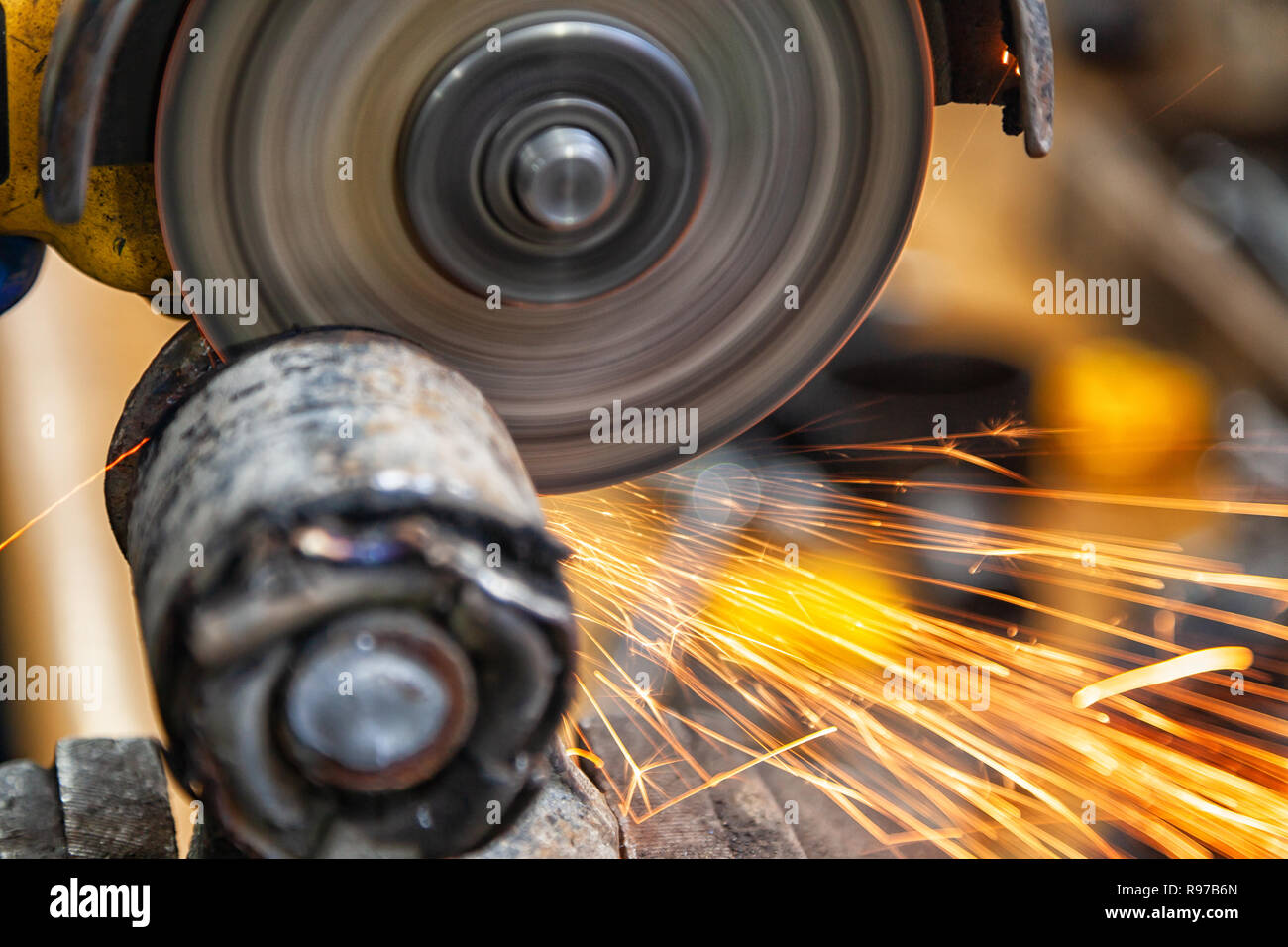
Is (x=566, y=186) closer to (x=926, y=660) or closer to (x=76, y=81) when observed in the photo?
(x=76, y=81)

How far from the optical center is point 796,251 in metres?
1.09

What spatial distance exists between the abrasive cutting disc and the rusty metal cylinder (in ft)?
0.98

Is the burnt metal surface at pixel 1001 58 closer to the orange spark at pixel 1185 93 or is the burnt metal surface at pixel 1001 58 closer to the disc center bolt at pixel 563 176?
the disc center bolt at pixel 563 176

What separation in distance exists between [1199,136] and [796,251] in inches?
53.9

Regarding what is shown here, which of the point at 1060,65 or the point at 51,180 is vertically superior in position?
the point at 1060,65

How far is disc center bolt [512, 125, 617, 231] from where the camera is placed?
91 centimetres

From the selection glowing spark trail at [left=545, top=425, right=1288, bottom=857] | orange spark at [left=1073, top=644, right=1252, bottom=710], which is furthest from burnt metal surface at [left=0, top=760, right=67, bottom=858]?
orange spark at [left=1073, top=644, right=1252, bottom=710]

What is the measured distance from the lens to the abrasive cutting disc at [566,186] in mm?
919

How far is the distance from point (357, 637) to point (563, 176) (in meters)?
0.46

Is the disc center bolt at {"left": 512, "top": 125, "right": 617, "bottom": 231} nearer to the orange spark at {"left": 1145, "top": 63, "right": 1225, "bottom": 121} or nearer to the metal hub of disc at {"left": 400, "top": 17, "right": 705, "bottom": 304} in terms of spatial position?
the metal hub of disc at {"left": 400, "top": 17, "right": 705, "bottom": 304}

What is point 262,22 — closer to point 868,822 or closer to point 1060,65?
point 868,822

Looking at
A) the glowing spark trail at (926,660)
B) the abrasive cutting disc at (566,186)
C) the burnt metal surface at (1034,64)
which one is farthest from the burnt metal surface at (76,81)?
the glowing spark trail at (926,660)
